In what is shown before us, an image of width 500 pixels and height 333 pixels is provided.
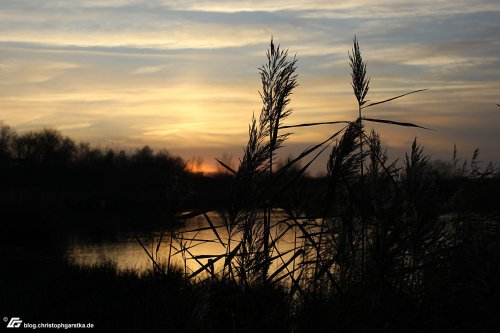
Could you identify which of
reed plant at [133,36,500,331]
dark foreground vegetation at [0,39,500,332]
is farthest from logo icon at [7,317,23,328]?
reed plant at [133,36,500,331]

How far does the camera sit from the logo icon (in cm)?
632

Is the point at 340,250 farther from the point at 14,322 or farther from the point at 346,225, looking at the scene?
the point at 14,322

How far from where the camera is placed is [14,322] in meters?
6.53

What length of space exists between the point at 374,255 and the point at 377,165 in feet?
2.22

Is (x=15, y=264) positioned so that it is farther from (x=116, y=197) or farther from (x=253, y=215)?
(x=116, y=197)

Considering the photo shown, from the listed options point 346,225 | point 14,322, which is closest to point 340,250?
point 346,225

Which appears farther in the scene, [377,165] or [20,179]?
[20,179]

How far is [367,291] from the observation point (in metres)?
2.81

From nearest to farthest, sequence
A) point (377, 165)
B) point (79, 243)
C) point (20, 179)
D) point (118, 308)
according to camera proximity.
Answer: point (377, 165), point (118, 308), point (79, 243), point (20, 179)

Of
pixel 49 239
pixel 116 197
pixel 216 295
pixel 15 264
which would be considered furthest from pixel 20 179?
pixel 216 295

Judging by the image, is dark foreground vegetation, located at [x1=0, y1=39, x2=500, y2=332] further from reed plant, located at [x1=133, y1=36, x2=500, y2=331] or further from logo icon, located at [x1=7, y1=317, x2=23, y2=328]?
logo icon, located at [x1=7, y1=317, x2=23, y2=328]

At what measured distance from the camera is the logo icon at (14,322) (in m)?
6.32

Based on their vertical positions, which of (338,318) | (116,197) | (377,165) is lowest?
(116,197)

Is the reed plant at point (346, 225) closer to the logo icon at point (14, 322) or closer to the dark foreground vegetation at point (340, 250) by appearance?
the dark foreground vegetation at point (340, 250)
